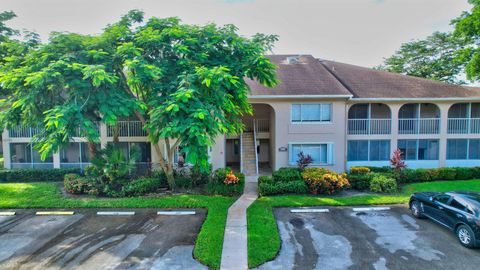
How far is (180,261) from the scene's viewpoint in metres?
7.55

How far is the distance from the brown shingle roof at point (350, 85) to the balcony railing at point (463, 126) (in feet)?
6.51

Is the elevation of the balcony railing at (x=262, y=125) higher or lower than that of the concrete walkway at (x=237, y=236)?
higher

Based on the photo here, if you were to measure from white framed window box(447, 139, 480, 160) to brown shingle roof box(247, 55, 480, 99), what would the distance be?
3.57 meters

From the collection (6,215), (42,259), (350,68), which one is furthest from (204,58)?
(350,68)

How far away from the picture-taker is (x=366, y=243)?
855cm

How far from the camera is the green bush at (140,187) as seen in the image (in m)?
13.3

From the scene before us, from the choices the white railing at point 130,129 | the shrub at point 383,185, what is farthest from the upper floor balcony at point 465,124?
the white railing at point 130,129

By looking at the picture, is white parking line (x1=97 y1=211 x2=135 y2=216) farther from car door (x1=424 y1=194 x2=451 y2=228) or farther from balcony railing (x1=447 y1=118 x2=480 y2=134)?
balcony railing (x1=447 y1=118 x2=480 y2=134)

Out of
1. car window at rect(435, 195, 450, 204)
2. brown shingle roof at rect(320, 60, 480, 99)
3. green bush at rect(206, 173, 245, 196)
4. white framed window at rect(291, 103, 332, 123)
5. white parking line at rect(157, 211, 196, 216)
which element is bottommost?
white parking line at rect(157, 211, 196, 216)

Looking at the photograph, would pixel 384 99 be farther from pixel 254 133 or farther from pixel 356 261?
pixel 356 261

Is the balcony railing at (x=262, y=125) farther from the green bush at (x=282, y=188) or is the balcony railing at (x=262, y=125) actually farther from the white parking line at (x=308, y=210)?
the white parking line at (x=308, y=210)

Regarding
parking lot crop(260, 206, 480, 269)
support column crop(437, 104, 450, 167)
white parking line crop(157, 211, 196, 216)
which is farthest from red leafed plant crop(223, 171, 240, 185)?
support column crop(437, 104, 450, 167)

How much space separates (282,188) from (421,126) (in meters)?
13.1

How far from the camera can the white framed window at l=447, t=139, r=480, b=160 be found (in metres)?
19.6
